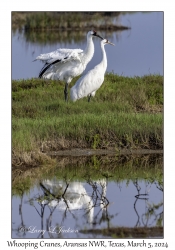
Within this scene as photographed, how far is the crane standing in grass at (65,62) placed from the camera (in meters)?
13.7

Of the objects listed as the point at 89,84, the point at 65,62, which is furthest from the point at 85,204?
the point at 65,62

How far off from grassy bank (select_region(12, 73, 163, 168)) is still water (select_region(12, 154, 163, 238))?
1085 mm

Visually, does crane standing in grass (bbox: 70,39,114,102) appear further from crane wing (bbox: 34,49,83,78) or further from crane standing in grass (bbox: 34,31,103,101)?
crane wing (bbox: 34,49,83,78)

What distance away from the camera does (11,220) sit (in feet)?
25.1

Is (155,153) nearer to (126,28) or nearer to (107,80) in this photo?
(107,80)

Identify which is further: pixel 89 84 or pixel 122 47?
pixel 122 47

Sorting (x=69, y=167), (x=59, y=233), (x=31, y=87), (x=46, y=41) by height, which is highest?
(x=46, y=41)

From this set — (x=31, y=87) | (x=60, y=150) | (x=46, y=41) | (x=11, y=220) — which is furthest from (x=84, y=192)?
(x=46, y=41)

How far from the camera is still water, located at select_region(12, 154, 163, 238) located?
750cm

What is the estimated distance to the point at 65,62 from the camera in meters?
14.1

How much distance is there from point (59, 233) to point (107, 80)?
8.95 metres

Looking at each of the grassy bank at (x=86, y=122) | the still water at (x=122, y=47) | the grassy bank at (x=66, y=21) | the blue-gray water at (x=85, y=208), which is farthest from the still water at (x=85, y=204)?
the grassy bank at (x=66, y=21)

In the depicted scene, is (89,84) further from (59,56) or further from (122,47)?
(122,47)

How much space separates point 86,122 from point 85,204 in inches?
121
